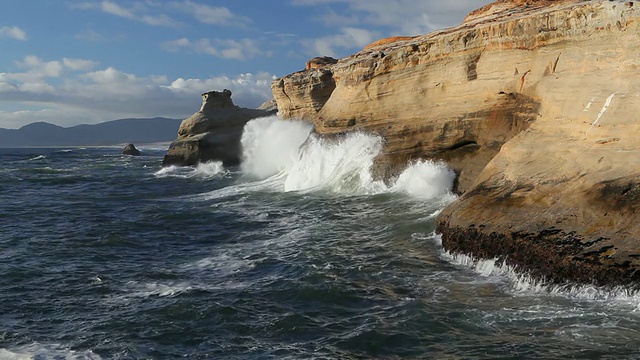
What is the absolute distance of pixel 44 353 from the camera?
25.9 feet

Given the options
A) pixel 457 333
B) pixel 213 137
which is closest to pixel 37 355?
pixel 457 333

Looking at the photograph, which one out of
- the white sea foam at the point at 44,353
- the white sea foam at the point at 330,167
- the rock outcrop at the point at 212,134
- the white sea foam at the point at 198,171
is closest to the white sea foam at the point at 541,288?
the white sea foam at the point at 330,167

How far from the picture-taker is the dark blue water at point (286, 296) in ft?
25.1

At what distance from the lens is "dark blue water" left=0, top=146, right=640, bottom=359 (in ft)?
25.1

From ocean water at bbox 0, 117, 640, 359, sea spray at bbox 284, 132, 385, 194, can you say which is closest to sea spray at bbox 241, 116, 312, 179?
sea spray at bbox 284, 132, 385, 194

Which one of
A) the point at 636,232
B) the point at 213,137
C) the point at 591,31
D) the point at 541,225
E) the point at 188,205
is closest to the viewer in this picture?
the point at 636,232

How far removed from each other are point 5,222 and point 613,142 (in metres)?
17.9

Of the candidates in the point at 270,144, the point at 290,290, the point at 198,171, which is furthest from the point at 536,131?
the point at 198,171

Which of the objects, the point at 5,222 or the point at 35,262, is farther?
the point at 5,222

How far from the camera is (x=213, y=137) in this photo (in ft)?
133

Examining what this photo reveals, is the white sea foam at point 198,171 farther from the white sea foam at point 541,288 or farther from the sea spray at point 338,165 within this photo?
the white sea foam at point 541,288

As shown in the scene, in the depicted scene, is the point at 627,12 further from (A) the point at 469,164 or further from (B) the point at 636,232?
(A) the point at 469,164

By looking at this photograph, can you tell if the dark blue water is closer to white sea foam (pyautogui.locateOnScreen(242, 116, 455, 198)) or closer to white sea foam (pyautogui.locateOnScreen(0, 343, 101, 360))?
white sea foam (pyautogui.locateOnScreen(0, 343, 101, 360))

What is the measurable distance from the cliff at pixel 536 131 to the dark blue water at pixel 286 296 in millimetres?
619
